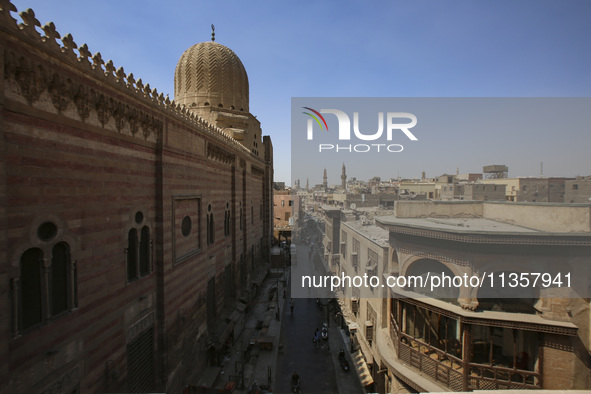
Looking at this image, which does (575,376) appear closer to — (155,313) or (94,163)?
(155,313)

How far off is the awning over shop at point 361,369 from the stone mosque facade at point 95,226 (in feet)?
19.3

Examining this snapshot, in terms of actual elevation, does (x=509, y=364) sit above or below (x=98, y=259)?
below

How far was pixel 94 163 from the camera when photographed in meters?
5.92

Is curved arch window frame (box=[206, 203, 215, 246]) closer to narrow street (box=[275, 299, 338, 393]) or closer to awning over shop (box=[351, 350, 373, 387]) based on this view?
narrow street (box=[275, 299, 338, 393])

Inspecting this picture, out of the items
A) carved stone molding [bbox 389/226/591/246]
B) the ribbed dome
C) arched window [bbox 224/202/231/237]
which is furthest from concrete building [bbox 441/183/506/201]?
the ribbed dome

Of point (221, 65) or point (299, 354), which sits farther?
point (221, 65)

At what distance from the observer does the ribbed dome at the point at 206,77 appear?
1952cm

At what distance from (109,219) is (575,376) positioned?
10476 millimetres

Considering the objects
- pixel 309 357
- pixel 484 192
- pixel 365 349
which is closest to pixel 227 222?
pixel 309 357

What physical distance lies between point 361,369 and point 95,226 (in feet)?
39.8

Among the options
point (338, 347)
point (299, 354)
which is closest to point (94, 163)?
point (299, 354)

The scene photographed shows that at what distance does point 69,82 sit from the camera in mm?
5371

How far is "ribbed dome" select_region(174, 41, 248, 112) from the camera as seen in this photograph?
19.5m

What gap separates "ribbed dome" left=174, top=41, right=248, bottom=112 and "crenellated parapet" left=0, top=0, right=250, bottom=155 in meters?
12.3
